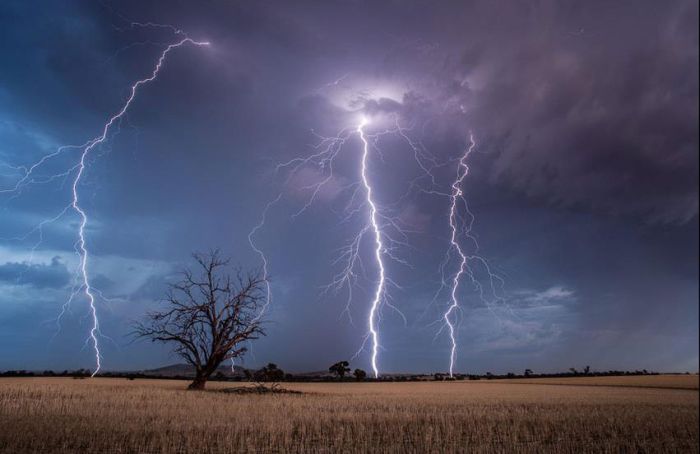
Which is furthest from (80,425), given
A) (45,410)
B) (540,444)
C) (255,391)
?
(255,391)

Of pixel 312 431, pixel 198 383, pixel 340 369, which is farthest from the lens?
pixel 340 369

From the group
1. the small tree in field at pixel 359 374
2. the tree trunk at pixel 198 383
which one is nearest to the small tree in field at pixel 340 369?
the small tree in field at pixel 359 374

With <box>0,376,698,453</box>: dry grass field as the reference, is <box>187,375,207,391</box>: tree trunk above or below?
above

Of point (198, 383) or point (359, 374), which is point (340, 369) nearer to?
point (359, 374)

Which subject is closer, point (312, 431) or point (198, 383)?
point (312, 431)

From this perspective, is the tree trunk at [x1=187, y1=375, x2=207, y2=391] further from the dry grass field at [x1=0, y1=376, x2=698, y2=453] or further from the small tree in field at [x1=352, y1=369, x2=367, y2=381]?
the small tree in field at [x1=352, y1=369, x2=367, y2=381]

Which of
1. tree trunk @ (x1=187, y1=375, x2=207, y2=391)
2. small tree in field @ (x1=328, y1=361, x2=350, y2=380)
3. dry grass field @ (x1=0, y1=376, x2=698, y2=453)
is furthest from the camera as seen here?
small tree in field @ (x1=328, y1=361, x2=350, y2=380)

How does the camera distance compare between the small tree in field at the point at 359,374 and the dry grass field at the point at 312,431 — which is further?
the small tree in field at the point at 359,374

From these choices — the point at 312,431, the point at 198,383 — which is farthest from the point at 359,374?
the point at 312,431

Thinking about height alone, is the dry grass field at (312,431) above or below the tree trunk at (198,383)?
below

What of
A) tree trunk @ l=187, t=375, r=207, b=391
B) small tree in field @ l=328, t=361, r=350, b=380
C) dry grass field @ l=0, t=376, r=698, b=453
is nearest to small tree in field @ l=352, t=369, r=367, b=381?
small tree in field @ l=328, t=361, r=350, b=380

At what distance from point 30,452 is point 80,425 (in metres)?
2.47

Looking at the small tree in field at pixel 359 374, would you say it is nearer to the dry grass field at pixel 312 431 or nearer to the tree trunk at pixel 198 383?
the tree trunk at pixel 198 383

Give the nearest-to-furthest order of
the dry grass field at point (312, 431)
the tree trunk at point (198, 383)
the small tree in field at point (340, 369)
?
the dry grass field at point (312, 431)
the tree trunk at point (198, 383)
the small tree in field at point (340, 369)
